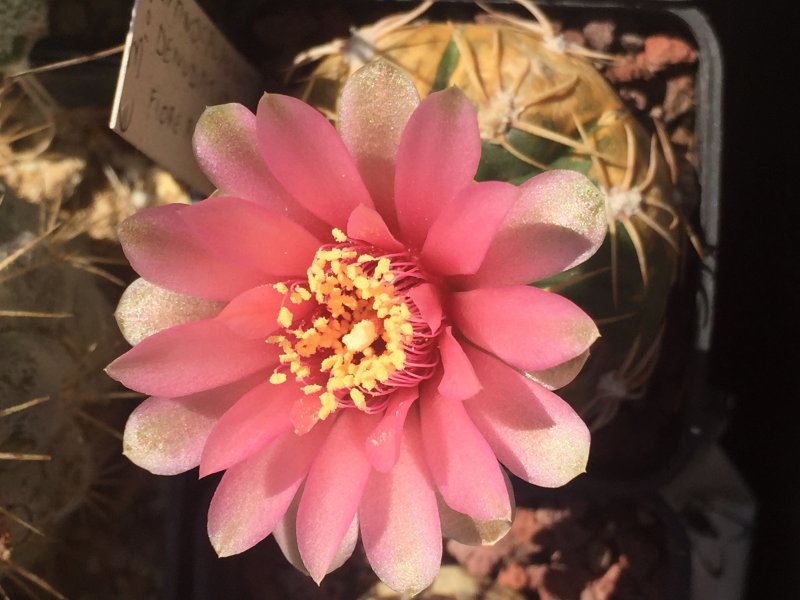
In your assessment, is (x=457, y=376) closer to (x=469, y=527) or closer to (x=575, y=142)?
(x=469, y=527)

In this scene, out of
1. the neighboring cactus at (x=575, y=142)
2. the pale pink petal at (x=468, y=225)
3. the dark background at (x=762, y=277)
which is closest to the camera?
the pale pink petal at (x=468, y=225)

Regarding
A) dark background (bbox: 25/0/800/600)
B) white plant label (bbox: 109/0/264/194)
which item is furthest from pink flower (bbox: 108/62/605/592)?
dark background (bbox: 25/0/800/600)

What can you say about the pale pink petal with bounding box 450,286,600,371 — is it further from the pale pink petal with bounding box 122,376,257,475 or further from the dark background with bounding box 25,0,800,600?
the dark background with bounding box 25,0,800,600

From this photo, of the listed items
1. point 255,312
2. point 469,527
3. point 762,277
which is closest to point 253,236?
point 255,312

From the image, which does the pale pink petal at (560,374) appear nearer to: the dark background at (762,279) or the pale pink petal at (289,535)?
the pale pink petal at (289,535)

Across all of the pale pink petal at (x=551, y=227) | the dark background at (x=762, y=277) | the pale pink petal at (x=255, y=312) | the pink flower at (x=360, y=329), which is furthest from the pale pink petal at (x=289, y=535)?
the dark background at (x=762, y=277)

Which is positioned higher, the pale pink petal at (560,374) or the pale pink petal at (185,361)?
the pale pink petal at (560,374)
